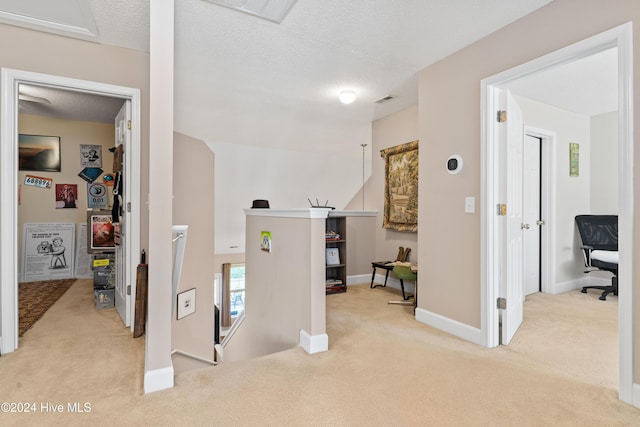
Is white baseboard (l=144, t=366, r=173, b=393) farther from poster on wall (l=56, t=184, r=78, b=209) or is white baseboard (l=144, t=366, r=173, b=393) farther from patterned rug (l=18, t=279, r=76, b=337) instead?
poster on wall (l=56, t=184, r=78, b=209)

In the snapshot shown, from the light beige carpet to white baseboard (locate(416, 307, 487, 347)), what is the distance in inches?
3.1

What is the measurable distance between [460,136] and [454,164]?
23 cm

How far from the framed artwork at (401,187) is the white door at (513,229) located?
52.8 inches

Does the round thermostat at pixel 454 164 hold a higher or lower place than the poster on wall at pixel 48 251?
higher

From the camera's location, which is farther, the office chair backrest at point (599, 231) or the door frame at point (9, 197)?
the office chair backrest at point (599, 231)

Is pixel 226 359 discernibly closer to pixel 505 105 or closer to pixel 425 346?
pixel 425 346

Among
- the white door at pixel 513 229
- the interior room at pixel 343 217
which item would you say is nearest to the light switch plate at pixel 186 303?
the interior room at pixel 343 217

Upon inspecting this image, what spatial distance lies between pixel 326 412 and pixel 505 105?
2.41 meters

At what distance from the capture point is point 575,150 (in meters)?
4.47

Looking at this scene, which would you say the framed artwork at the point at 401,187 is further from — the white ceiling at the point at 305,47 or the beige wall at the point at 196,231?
the beige wall at the point at 196,231

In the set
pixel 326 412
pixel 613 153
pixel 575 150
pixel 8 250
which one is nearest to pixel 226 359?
pixel 8 250

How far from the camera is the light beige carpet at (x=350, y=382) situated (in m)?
1.64

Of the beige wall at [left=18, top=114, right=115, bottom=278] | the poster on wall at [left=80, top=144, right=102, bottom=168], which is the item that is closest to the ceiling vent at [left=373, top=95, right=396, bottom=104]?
the beige wall at [left=18, top=114, right=115, bottom=278]

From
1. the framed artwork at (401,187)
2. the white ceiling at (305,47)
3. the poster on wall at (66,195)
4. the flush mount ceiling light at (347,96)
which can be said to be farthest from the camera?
the poster on wall at (66,195)
